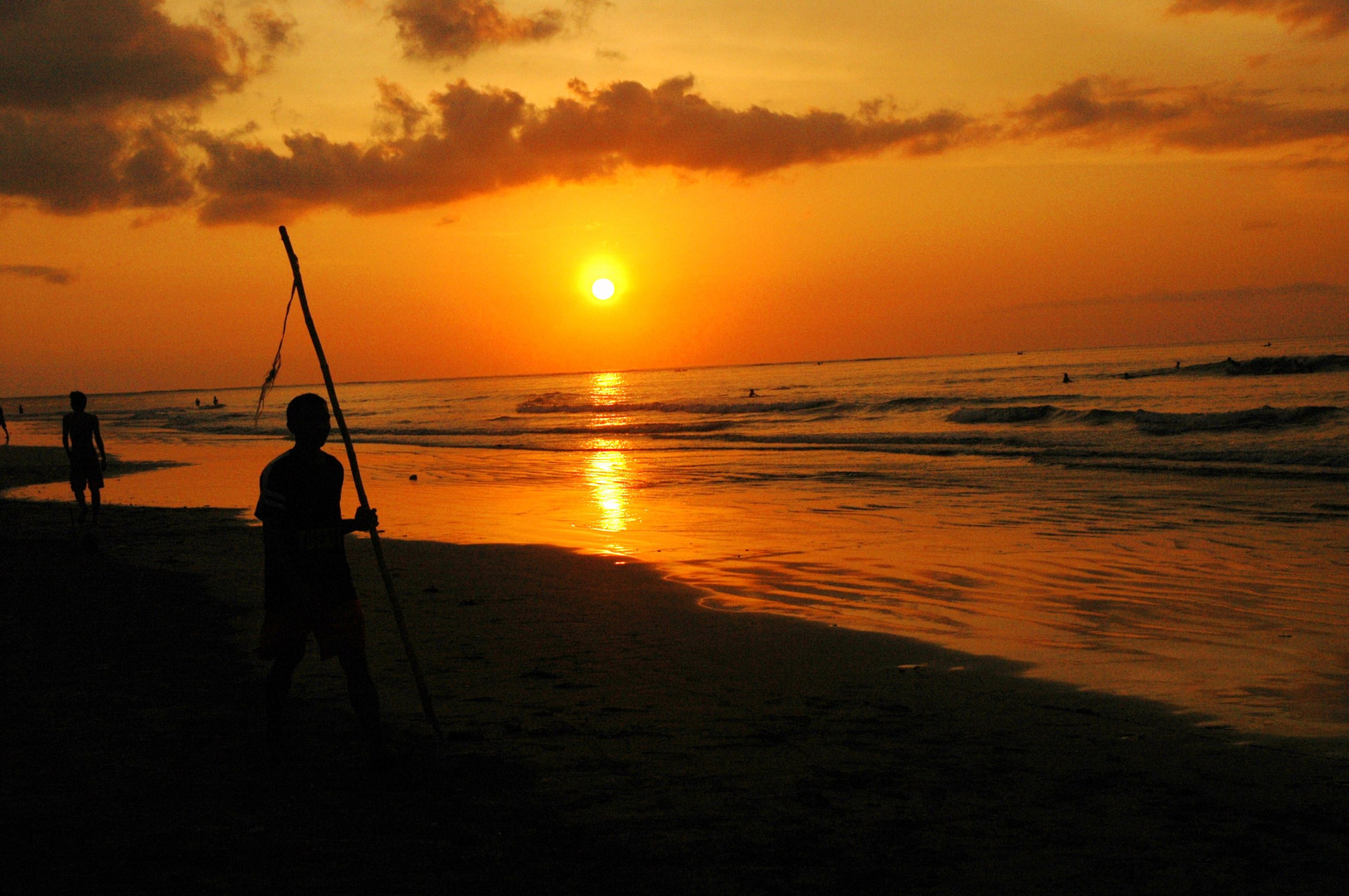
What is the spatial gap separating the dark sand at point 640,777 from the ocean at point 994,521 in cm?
109

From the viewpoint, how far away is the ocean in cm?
702

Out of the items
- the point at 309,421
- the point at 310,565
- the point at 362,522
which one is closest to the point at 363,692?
the point at 310,565

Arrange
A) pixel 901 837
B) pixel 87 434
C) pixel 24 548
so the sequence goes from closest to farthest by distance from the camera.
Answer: pixel 901 837 → pixel 24 548 → pixel 87 434

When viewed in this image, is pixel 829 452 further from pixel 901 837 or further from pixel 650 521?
pixel 901 837

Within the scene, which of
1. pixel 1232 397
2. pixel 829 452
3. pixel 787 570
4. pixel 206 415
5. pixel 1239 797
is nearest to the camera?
pixel 1239 797

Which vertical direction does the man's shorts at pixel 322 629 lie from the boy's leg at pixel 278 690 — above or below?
above

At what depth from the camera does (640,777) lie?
178 inches

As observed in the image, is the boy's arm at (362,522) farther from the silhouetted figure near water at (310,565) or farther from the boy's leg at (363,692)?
the boy's leg at (363,692)

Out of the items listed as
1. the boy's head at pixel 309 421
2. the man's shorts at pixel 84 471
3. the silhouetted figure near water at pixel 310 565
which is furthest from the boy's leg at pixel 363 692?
the man's shorts at pixel 84 471

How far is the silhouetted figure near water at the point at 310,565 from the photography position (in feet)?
15.0

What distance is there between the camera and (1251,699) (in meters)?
5.80

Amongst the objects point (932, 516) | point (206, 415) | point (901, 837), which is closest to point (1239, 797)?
point (901, 837)

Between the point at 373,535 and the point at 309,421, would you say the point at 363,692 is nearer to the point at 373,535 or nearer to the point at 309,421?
the point at 373,535

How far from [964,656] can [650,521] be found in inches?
313
